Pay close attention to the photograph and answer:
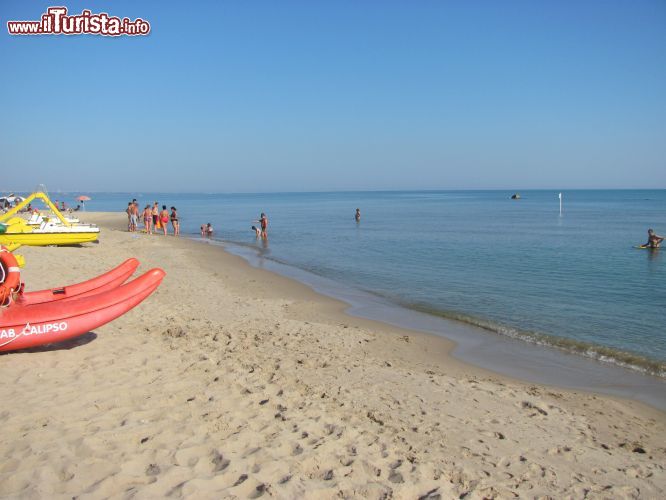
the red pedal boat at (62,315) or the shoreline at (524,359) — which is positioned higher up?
the red pedal boat at (62,315)

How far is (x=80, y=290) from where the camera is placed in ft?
25.2

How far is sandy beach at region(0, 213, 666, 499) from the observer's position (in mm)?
3852

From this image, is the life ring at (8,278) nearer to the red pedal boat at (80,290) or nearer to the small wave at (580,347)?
the red pedal boat at (80,290)

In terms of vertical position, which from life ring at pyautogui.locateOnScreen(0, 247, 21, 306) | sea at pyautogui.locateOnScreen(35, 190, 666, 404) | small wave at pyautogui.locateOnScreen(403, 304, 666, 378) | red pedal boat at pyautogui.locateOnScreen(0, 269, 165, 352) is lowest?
small wave at pyautogui.locateOnScreen(403, 304, 666, 378)

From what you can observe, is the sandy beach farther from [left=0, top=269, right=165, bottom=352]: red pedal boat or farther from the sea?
the sea

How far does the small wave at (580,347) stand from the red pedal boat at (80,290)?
662 cm

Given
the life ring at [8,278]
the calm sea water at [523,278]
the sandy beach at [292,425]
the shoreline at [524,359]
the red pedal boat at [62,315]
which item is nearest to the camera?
the sandy beach at [292,425]

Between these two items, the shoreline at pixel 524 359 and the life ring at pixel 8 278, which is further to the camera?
the shoreline at pixel 524 359

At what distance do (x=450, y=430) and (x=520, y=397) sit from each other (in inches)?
66.7

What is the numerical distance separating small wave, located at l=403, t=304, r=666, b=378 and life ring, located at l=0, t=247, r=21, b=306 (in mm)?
8090

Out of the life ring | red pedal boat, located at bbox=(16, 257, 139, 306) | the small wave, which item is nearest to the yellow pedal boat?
red pedal boat, located at bbox=(16, 257, 139, 306)

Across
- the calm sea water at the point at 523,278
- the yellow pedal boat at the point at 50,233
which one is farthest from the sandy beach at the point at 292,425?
the yellow pedal boat at the point at 50,233

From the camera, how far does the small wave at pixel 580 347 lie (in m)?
7.96

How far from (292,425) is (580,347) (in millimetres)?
6245
